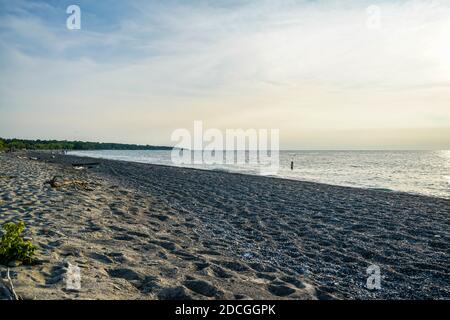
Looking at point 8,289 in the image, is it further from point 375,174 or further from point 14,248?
point 375,174

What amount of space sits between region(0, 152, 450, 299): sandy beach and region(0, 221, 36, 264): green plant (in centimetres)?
21

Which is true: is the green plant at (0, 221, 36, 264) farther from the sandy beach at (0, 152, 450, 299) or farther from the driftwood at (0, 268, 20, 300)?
the driftwood at (0, 268, 20, 300)

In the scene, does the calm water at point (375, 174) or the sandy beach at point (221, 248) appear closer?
the sandy beach at point (221, 248)

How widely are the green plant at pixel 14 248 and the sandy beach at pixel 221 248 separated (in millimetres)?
206

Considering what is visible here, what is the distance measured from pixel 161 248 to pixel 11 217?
4169 mm

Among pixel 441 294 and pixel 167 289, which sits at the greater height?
pixel 167 289

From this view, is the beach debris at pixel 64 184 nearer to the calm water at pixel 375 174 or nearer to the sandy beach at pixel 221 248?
the sandy beach at pixel 221 248

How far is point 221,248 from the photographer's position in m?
7.48

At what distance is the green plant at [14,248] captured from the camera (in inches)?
190

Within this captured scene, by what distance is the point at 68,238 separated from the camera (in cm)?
682

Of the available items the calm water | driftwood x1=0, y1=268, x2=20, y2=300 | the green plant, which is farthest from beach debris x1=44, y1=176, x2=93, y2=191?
the calm water

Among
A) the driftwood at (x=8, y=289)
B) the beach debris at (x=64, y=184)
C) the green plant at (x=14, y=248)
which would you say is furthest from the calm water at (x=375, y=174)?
the driftwood at (x=8, y=289)
